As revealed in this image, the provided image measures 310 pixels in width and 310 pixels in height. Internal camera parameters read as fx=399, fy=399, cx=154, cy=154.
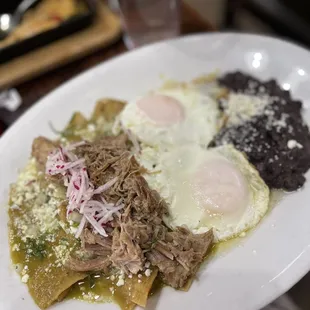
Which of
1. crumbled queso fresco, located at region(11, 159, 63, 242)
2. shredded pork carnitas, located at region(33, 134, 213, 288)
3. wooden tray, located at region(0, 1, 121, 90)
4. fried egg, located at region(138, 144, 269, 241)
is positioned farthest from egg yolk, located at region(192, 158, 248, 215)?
wooden tray, located at region(0, 1, 121, 90)

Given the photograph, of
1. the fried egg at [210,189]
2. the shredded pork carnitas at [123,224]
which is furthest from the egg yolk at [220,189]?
the shredded pork carnitas at [123,224]

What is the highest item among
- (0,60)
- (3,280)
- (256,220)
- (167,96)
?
(0,60)

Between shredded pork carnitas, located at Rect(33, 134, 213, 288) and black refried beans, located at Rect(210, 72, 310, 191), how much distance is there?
614mm

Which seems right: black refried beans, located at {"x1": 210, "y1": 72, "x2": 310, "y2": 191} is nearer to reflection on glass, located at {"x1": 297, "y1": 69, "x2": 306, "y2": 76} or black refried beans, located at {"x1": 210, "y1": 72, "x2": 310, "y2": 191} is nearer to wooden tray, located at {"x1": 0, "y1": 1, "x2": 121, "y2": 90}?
reflection on glass, located at {"x1": 297, "y1": 69, "x2": 306, "y2": 76}

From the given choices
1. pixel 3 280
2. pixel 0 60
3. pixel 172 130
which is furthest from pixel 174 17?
pixel 3 280

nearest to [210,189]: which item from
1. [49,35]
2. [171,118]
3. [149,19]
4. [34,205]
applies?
[171,118]

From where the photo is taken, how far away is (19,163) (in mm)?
2736

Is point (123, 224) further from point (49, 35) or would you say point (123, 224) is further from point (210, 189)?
point (49, 35)

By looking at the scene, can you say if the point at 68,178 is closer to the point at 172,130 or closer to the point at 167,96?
the point at 172,130

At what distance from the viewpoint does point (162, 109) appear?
9.11 feet

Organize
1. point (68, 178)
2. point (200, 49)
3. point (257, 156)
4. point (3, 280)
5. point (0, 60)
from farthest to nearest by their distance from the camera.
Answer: point (0, 60)
point (200, 49)
point (257, 156)
point (68, 178)
point (3, 280)

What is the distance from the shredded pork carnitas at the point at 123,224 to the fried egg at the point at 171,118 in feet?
1.26

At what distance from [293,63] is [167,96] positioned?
945 millimetres

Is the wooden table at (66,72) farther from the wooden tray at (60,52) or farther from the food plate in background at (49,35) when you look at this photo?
the food plate in background at (49,35)
